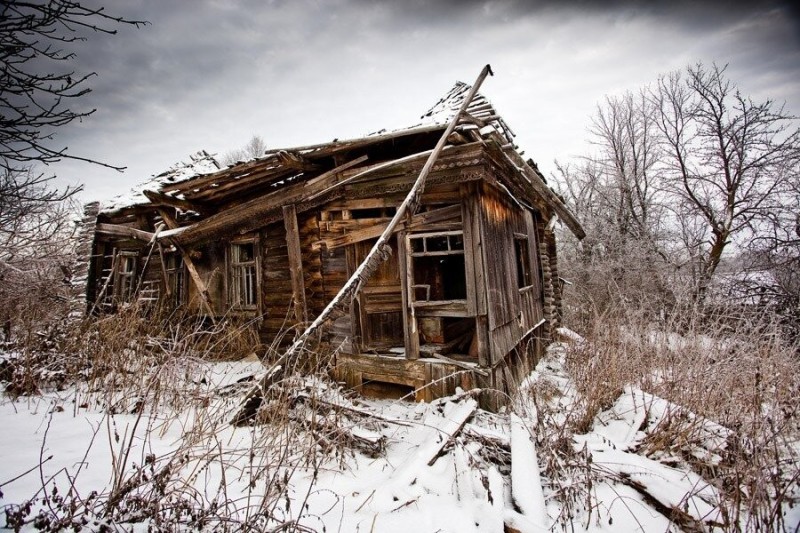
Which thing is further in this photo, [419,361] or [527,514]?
[419,361]

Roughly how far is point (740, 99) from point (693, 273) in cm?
607

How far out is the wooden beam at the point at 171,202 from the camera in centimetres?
642

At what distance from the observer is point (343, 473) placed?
107 inches

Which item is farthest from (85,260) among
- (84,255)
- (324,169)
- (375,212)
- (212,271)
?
(375,212)

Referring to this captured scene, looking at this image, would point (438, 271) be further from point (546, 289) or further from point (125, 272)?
point (125, 272)

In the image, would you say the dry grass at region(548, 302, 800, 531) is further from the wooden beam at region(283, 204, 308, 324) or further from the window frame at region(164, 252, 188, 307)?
the window frame at region(164, 252, 188, 307)

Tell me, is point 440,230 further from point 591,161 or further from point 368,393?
point 591,161

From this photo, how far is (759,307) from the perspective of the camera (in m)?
8.49

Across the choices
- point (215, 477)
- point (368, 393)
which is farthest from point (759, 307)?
point (215, 477)

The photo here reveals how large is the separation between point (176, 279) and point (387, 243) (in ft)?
24.7

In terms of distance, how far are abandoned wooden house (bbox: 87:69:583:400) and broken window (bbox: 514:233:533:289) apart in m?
0.04

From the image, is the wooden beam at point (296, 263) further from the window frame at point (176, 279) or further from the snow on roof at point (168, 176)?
the snow on roof at point (168, 176)

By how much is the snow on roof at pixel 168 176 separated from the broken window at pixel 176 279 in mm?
2052

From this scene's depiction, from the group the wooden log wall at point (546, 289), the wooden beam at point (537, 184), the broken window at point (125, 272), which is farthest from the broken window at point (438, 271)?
the broken window at point (125, 272)
